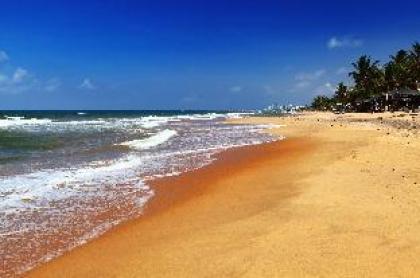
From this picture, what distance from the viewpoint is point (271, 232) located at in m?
7.95

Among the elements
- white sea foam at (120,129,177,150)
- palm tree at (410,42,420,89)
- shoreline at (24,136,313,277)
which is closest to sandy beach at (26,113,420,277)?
shoreline at (24,136,313,277)

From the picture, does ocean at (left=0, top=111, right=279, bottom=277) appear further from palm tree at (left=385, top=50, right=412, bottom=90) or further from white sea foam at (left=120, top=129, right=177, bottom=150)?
palm tree at (left=385, top=50, right=412, bottom=90)

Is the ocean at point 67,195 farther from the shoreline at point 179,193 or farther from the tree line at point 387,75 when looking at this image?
the tree line at point 387,75

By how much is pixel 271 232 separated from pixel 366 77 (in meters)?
70.8

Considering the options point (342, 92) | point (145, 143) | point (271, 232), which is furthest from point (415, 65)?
point (271, 232)

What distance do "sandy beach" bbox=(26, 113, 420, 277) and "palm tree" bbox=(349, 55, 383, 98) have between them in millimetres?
61231

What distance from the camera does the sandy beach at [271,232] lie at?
6430 millimetres

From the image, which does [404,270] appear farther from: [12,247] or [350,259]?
[12,247]

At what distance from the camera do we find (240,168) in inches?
682

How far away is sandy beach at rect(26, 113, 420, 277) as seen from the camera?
6.43 m

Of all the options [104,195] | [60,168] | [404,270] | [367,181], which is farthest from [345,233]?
[60,168]

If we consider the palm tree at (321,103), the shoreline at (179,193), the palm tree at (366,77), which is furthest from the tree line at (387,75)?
the shoreline at (179,193)

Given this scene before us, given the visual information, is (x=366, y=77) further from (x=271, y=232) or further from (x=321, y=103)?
(x=271, y=232)

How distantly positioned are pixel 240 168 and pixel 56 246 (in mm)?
9929
